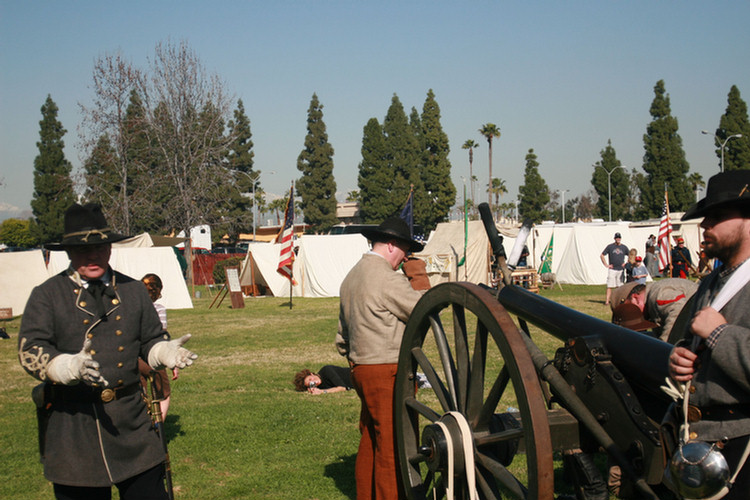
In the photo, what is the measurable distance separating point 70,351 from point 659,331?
4.14 meters

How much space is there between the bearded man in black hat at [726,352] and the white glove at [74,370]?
2.22 m

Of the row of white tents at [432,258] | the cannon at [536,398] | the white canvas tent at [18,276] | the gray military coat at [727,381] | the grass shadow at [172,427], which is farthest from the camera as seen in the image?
the row of white tents at [432,258]

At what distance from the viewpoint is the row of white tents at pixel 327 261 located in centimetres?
2005

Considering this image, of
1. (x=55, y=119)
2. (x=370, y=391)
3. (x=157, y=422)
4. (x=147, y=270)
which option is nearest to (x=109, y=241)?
(x=157, y=422)

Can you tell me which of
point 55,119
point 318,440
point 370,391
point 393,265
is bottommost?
point 318,440

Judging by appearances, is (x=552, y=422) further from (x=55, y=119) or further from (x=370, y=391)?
(x=55, y=119)

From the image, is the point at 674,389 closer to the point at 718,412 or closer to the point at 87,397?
the point at 718,412

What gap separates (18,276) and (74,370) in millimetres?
19023

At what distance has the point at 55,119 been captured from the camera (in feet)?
183

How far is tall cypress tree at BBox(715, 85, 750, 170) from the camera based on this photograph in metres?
49.9

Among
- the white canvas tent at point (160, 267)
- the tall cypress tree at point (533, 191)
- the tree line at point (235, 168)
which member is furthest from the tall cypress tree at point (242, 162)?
the white canvas tent at point (160, 267)

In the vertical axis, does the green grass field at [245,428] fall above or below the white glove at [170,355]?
below

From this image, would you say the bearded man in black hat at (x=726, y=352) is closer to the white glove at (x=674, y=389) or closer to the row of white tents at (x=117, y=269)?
the white glove at (x=674, y=389)

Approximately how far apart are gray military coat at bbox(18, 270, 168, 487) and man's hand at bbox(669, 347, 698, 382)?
2.33 m
